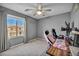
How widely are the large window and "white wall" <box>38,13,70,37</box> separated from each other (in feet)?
1.17

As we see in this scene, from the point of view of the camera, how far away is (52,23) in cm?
220

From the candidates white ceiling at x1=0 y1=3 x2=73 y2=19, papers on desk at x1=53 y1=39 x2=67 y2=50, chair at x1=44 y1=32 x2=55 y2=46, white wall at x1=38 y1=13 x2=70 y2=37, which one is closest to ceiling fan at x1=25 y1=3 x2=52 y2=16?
white ceiling at x1=0 y1=3 x2=73 y2=19

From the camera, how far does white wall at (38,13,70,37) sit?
7.11 feet

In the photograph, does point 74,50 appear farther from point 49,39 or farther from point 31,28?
point 31,28

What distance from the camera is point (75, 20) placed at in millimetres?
2076

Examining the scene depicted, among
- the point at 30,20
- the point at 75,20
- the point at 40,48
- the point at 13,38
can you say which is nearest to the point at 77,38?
the point at 75,20

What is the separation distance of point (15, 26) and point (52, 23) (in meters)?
0.73

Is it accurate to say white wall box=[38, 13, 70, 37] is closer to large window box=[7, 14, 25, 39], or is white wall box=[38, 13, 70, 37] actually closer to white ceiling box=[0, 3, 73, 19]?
white ceiling box=[0, 3, 73, 19]

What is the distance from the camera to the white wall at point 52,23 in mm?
2166

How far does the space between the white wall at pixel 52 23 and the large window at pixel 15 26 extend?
14.0 inches

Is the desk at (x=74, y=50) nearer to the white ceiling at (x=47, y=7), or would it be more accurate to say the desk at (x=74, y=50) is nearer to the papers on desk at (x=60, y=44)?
the papers on desk at (x=60, y=44)

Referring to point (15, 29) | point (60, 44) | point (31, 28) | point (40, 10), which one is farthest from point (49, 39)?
point (15, 29)

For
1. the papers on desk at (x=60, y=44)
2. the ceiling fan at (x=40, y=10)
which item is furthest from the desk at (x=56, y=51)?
the ceiling fan at (x=40, y=10)

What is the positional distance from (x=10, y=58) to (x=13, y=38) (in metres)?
0.39
